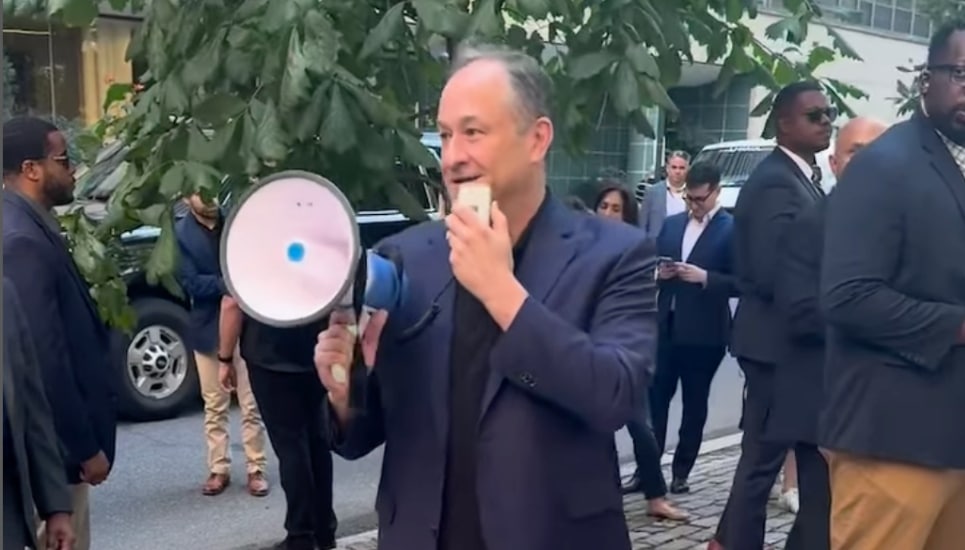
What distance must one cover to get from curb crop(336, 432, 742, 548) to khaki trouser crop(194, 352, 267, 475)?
40.1 inches

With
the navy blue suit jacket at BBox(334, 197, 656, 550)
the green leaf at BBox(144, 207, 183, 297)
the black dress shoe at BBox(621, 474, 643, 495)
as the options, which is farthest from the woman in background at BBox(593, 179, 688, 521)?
the navy blue suit jacket at BBox(334, 197, 656, 550)

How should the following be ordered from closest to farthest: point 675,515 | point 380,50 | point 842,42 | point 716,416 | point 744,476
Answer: point 380,50, point 842,42, point 744,476, point 675,515, point 716,416

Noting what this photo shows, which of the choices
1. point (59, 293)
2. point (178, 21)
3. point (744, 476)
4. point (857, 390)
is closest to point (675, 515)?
point (744, 476)

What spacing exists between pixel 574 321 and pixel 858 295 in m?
1.44

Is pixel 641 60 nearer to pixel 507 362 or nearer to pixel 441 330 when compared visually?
pixel 441 330

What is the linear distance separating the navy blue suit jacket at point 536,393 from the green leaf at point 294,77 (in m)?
Answer: 0.79

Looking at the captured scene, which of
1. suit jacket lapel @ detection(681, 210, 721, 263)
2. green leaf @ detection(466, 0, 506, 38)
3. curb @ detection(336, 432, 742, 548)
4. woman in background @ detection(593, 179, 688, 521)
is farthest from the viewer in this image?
suit jacket lapel @ detection(681, 210, 721, 263)

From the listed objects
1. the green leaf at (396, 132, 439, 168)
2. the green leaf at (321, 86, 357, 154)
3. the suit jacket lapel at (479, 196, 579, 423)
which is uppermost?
the green leaf at (321, 86, 357, 154)

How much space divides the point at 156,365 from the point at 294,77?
588 cm

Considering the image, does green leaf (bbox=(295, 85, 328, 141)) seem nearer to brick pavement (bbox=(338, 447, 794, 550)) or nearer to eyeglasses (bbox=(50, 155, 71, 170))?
eyeglasses (bbox=(50, 155, 71, 170))

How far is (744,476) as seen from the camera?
4.97m

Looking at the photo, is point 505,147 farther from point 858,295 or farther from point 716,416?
point 716,416

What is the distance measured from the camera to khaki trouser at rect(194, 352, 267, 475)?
6715 mm

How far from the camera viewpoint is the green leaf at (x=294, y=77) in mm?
2928
